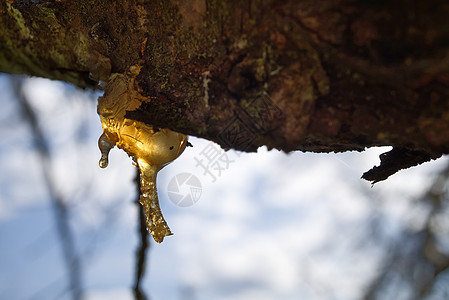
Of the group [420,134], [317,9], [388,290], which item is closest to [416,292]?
[388,290]

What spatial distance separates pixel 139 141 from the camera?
57 centimetres

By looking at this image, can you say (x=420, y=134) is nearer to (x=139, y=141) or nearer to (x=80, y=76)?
(x=139, y=141)

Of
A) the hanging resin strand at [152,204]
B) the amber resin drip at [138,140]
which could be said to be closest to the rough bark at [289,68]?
the amber resin drip at [138,140]

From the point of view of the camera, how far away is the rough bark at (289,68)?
331mm

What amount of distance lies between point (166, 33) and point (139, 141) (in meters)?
0.19

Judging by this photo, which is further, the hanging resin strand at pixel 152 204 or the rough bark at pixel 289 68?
the hanging resin strand at pixel 152 204

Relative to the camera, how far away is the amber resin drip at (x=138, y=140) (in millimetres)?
517

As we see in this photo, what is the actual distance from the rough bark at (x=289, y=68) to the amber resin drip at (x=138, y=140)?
0.02 meters

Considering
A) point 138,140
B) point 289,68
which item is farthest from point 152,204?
point 289,68

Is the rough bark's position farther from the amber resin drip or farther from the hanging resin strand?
the hanging resin strand

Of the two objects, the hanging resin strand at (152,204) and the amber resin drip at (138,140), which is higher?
the amber resin drip at (138,140)

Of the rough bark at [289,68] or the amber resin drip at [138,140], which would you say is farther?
the amber resin drip at [138,140]

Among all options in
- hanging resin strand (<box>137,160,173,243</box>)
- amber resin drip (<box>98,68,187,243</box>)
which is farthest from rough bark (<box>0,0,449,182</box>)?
hanging resin strand (<box>137,160,173,243</box>)

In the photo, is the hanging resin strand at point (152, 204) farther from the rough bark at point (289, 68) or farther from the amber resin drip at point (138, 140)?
the rough bark at point (289, 68)
